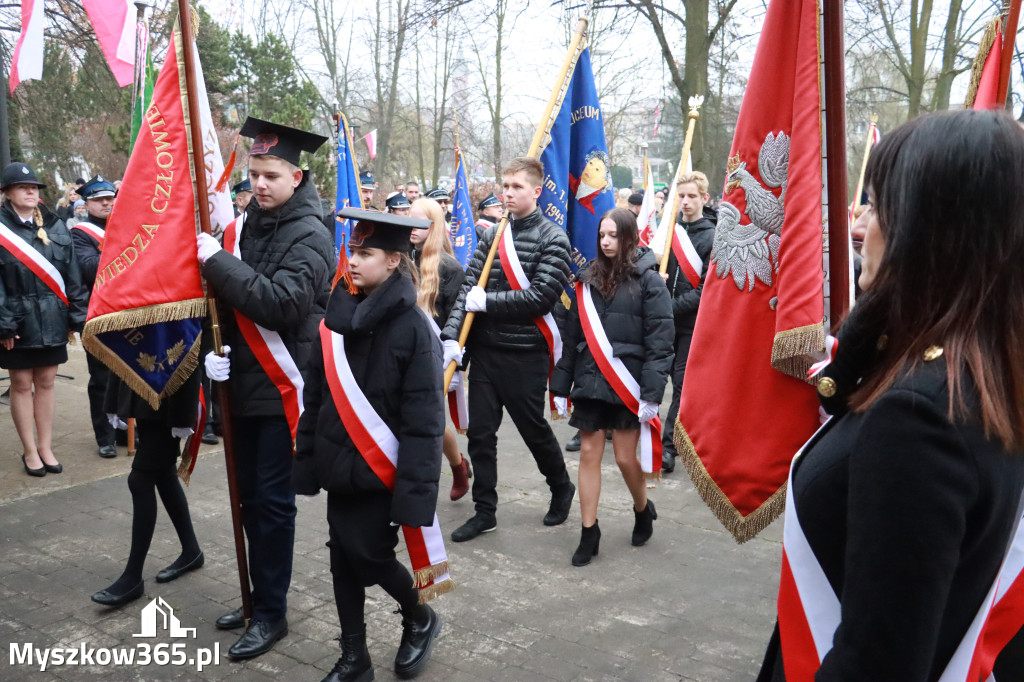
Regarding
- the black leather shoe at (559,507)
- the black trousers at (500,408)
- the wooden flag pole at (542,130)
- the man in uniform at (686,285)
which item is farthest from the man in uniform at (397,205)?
the black leather shoe at (559,507)

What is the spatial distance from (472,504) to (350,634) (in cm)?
261

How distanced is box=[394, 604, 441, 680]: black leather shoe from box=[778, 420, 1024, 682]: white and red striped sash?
2.48 metres

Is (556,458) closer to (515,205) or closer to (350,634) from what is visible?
(515,205)

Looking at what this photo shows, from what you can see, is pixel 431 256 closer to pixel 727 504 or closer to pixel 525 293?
pixel 525 293

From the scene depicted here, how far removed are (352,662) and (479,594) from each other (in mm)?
1112

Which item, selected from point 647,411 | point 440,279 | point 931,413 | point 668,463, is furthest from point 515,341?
point 931,413

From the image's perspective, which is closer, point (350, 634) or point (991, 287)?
point (991, 287)

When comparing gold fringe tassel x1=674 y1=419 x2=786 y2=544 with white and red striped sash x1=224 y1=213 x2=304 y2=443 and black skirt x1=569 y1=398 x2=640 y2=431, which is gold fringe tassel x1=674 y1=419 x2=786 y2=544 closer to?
white and red striped sash x1=224 y1=213 x2=304 y2=443

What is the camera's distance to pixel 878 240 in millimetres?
1503

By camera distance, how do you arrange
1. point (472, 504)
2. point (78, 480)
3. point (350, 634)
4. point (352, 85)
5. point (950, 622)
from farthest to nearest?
point (352, 85)
point (78, 480)
point (472, 504)
point (350, 634)
point (950, 622)

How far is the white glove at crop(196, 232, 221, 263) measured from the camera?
397 cm

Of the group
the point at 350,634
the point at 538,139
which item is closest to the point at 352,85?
the point at 538,139

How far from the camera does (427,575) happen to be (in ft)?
12.4

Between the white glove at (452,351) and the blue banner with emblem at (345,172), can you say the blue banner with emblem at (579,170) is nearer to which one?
the white glove at (452,351)
